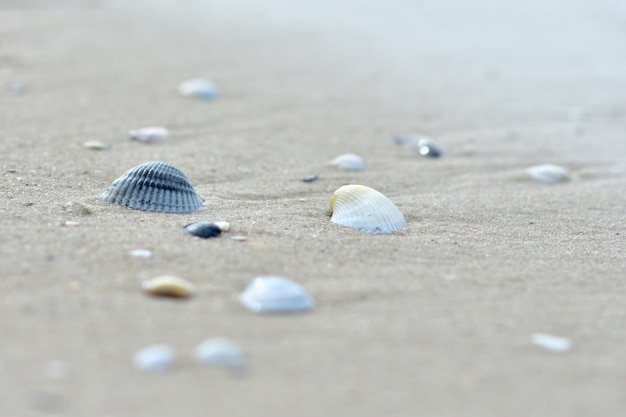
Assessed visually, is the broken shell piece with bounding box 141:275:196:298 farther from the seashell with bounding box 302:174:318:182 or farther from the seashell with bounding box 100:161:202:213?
the seashell with bounding box 302:174:318:182

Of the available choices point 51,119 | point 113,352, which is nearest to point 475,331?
point 113,352

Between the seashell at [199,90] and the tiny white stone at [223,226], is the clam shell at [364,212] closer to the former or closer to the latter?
the tiny white stone at [223,226]

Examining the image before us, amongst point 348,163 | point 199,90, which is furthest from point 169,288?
point 199,90

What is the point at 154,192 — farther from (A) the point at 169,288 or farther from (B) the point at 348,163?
(B) the point at 348,163

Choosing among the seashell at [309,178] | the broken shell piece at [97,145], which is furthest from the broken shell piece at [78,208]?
the seashell at [309,178]

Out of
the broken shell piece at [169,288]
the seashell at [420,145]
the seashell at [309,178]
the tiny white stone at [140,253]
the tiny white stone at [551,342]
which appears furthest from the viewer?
the seashell at [420,145]

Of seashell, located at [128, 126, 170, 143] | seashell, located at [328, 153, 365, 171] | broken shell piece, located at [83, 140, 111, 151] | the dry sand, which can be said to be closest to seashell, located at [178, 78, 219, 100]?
the dry sand
